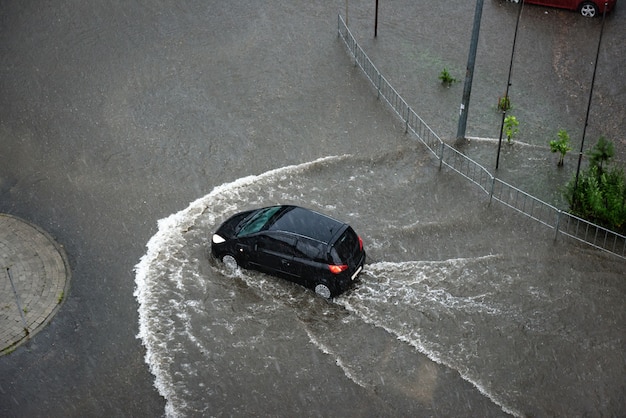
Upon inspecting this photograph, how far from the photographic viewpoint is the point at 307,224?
53.0ft

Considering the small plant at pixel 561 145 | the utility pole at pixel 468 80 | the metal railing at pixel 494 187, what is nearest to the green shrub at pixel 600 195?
the metal railing at pixel 494 187

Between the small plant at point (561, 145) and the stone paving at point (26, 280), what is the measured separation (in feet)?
39.9

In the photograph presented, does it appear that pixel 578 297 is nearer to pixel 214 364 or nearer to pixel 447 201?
pixel 447 201

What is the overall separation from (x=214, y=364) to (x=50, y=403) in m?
2.97

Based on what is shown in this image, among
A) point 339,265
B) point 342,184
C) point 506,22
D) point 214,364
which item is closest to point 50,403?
point 214,364

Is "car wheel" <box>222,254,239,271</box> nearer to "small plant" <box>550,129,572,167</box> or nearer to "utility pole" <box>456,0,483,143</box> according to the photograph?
"utility pole" <box>456,0,483,143</box>

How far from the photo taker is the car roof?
15844 mm

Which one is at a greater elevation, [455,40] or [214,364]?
[455,40]

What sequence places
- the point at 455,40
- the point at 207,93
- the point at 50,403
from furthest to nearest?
the point at 455,40 → the point at 207,93 → the point at 50,403

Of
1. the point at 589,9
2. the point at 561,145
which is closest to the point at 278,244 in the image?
the point at 561,145

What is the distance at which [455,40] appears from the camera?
25.4 m

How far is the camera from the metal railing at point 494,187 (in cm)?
1738

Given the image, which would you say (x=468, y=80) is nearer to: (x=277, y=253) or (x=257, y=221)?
(x=257, y=221)

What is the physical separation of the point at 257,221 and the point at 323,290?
2.16 metres
